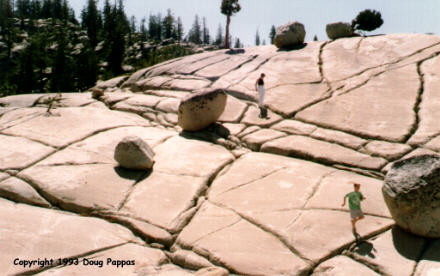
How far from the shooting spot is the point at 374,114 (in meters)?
9.12

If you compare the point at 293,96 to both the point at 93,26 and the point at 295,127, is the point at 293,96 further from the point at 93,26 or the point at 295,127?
the point at 93,26

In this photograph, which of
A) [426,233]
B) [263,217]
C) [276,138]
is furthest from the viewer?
[276,138]

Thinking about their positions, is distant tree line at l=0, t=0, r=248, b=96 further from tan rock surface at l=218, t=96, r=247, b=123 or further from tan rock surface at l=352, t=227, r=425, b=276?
tan rock surface at l=352, t=227, r=425, b=276

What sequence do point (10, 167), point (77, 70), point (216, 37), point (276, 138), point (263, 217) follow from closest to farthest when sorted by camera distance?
point (263, 217), point (10, 167), point (276, 138), point (77, 70), point (216, 37)

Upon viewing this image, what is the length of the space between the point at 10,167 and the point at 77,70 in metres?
28.8

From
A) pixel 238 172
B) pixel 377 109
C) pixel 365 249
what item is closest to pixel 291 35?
pixel 377 109

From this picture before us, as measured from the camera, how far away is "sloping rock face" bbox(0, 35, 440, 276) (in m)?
4.75

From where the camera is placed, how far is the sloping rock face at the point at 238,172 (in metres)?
4.75

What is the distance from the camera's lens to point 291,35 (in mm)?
15070

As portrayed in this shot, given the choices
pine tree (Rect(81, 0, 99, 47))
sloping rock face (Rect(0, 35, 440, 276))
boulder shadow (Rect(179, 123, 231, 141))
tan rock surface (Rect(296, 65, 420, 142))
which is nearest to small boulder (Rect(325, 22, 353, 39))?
sloping rock face (Rect(0, 35, 440, 276))

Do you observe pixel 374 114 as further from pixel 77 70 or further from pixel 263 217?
pixel 77 70

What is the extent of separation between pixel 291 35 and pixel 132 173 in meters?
10.8

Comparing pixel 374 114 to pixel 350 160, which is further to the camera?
pixel 374 114

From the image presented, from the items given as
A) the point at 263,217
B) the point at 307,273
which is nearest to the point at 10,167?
the point at 263,217
